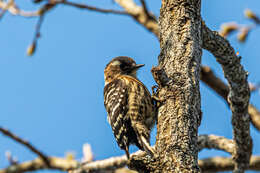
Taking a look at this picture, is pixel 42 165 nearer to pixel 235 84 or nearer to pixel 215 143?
pixel 215 143

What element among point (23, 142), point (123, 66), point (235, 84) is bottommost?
point (235, 84)

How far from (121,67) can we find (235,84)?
247 centimetres

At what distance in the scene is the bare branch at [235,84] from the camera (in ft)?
14.6

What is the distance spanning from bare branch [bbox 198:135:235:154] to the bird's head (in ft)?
5.00

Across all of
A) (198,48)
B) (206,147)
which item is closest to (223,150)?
(206,147)

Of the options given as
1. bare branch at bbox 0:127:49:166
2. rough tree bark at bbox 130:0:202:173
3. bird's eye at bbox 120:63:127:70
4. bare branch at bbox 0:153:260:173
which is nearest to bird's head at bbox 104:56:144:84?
bird's eye at bbox 120:63:127:70

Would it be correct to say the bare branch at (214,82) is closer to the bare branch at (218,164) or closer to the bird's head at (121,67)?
the bare branch at (218,164)

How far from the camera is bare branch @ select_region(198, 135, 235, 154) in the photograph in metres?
5.66

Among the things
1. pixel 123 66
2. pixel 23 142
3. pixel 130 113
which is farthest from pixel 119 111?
pixel 123 66

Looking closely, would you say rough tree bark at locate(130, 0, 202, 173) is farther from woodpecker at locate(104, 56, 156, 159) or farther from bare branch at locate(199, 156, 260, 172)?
bare branch at locate(199, 156, 260, 172)

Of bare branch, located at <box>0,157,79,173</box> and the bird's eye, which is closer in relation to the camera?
bare branch, located at <box>0,157,79,173</box>

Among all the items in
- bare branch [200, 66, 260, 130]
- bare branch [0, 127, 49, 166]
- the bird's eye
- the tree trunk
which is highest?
the bird's eye

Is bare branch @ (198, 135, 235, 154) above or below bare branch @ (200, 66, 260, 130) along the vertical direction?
below

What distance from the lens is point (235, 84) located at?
4.63 meters
